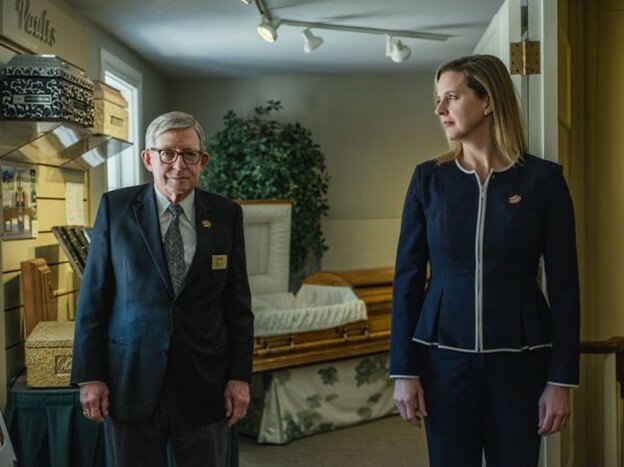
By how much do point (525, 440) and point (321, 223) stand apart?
19.0ft

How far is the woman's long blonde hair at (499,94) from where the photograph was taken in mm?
1899

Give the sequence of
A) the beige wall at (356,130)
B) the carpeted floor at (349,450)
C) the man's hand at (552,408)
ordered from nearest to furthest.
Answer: the man's hand at (552,408)
the carpeted floor at (349,450)
the beige wall at (356,130)

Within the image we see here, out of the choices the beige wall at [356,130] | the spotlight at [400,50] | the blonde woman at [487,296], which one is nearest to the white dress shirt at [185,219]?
the blonde woman at [487,296]

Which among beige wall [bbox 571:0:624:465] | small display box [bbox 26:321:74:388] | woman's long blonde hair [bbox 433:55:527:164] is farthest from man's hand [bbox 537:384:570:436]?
small display box [bbox 26:321:74:388]

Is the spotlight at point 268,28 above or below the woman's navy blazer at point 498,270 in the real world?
above

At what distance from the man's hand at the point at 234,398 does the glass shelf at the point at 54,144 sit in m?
1.46

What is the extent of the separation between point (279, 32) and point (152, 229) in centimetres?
368

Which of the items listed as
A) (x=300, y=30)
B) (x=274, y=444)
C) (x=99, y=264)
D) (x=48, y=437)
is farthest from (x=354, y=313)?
(x=99, y=264)

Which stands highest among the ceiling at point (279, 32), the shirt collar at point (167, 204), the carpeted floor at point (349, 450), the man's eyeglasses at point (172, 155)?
the ceiling at point (279, 32)

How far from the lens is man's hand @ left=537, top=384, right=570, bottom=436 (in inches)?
72.9

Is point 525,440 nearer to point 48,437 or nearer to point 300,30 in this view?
point 48,437

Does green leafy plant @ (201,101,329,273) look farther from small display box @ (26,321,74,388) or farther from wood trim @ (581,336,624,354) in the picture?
wood trim @ (581,336,624,354)

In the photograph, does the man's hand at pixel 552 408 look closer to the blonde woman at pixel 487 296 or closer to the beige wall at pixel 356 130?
the blonde woman at pixel 487 296

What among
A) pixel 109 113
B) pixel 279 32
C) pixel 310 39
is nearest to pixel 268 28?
pixel 310 39
